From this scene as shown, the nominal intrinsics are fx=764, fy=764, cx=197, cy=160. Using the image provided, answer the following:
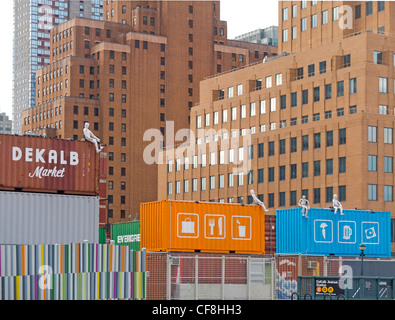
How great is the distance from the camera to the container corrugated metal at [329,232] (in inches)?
1702

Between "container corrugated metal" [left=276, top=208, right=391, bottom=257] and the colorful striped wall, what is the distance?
1320 centimetres

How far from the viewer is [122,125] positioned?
536 ft

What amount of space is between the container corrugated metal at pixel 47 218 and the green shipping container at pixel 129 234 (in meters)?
9.43

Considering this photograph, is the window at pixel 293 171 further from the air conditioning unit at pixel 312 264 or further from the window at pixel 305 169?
the air conditioning unit at pixel 312 264

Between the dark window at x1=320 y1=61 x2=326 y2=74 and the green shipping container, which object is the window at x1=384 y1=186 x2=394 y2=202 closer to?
the dark window at x1=320 y1=61 x2=326 y2=74

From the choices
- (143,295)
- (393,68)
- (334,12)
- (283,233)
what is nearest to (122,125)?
(334,12)

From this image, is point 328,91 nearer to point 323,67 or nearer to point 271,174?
point 323,67

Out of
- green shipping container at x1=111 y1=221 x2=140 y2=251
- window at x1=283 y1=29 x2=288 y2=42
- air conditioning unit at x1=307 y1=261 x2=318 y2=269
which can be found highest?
window at x1=283 y1=29 x2=288 y2=42

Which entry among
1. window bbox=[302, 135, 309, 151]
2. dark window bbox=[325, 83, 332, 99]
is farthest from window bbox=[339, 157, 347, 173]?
dark window bbox=[325, 83, 332, 99]

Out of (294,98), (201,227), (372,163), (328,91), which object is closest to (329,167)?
(372,163)

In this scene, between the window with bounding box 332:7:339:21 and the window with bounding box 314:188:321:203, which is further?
the window with bounding box 332:7:339:21

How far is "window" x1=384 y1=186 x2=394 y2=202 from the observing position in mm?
95137

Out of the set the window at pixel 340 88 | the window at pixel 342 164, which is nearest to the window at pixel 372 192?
the window at pixel 342 164
